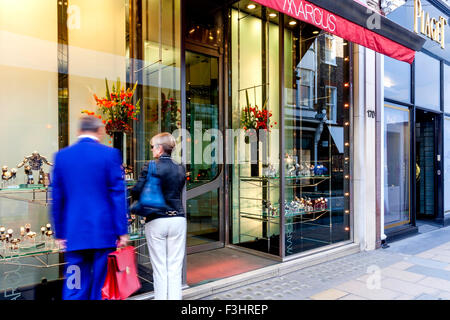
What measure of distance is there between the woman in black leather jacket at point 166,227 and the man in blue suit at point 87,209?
1.45ft

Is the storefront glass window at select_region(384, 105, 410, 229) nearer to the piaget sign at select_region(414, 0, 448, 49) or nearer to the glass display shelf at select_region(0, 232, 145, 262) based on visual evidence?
the piaget sign at select_region(414, 0, 448, 49)

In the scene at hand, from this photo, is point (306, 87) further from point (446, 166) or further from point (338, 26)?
point (446, 166)

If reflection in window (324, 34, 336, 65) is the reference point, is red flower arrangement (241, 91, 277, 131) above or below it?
below

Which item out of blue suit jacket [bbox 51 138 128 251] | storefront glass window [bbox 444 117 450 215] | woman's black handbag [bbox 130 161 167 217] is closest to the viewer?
blue suit jacket [bbox 51 138 128 251]

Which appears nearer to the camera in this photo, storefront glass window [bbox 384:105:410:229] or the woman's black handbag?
the woman's black handbag

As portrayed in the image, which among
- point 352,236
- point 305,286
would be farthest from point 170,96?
point 352,236

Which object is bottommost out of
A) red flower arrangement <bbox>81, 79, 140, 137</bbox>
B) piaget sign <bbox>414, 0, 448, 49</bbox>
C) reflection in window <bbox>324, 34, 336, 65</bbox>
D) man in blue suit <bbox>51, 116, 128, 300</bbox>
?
man in blue suit <bbox>51, 116, 128, 300</bbox>

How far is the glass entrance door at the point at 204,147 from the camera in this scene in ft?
19.3

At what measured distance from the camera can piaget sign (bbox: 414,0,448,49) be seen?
24.1 ft

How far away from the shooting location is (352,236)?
19.6ft

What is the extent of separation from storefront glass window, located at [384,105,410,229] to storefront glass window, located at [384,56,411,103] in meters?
0.26

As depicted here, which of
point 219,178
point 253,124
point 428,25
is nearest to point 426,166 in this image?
point 428,25

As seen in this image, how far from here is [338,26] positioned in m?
4.13

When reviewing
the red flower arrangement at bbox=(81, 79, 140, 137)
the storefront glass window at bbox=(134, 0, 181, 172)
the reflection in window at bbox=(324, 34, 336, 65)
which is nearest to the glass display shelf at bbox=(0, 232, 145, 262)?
the storefront glass window at bbox=(134, 0, 181, 172)
